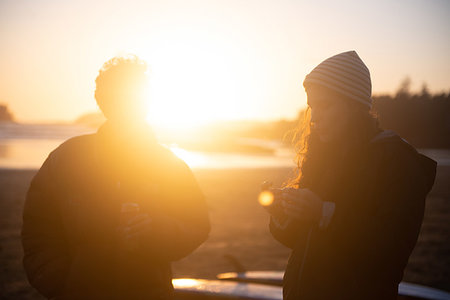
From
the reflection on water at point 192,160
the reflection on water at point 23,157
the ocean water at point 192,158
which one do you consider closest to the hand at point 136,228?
the ocean water at point 192,158

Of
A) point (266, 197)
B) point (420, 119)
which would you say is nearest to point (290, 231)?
point (266, 197)

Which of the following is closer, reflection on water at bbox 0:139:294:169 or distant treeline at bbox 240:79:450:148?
reflection on water at bbox 0:139:294:169

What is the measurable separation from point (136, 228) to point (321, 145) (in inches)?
46.0

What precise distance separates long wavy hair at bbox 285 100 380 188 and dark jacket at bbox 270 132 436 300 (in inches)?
2.8

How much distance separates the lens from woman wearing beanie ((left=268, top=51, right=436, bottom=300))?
5.43ft

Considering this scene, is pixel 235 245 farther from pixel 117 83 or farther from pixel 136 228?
pixel 117 83

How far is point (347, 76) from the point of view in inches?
74.1

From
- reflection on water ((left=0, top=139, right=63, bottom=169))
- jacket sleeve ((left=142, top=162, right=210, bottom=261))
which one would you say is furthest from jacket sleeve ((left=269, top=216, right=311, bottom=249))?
reflection on water ((left=0, top=139, right=63, bottom=169))

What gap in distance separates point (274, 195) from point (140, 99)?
1.05 metres

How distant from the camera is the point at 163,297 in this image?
2.30 metres

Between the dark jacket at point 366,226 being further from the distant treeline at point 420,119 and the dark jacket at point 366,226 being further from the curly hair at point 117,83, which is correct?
the distant treeline at point 420,119

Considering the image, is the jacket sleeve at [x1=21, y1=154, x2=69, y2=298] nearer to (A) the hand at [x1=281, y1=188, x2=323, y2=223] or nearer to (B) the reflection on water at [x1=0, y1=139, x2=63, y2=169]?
(A) the hand at [x1=281, y1=188, x2=323, y2=223]

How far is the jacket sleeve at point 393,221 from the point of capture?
64.2 inches

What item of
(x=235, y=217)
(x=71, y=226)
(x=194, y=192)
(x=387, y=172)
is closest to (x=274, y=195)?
A: (x=387, y=172)
